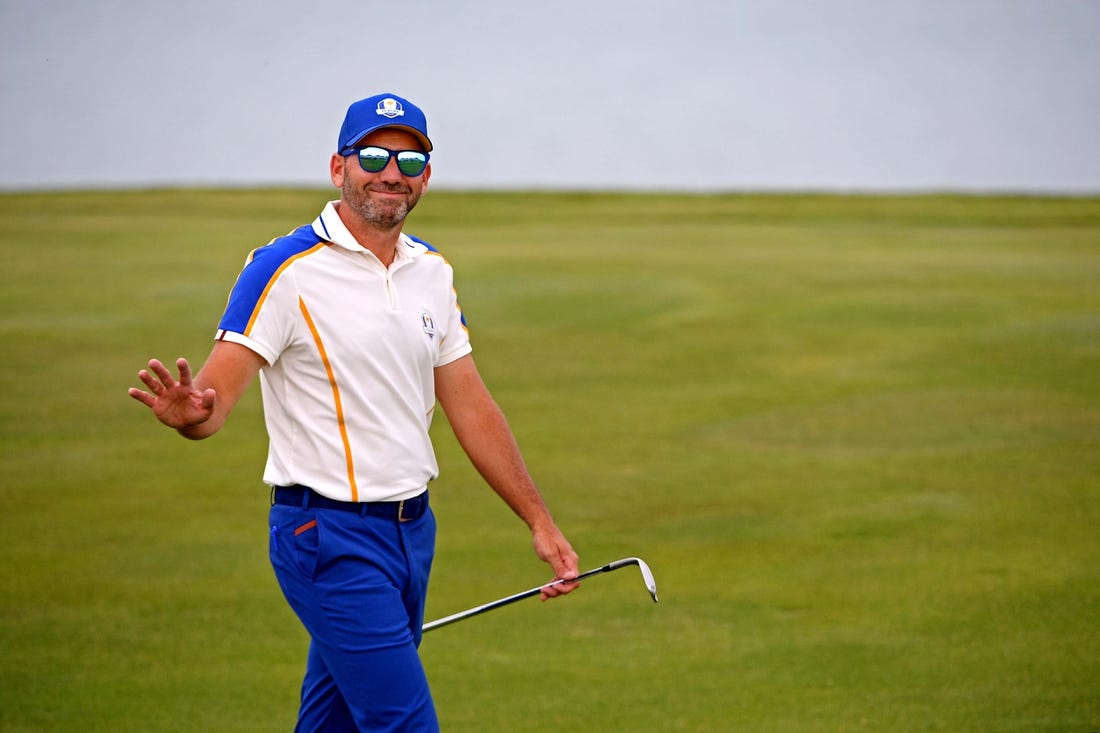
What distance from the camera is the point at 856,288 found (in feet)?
62.0

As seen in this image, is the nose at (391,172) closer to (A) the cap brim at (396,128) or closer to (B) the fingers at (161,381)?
(A) the cap brim at (396,128)

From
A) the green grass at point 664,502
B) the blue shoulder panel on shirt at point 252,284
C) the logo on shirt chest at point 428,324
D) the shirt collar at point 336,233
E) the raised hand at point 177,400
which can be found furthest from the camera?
the green grass at point 664,502

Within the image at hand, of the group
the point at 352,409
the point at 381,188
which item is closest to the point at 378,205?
the point at 381,188

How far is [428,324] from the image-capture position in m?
4.24

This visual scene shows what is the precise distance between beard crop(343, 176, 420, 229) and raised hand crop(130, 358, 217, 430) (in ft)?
2.10

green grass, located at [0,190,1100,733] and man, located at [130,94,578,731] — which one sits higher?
man, located at [130,94,578,731]

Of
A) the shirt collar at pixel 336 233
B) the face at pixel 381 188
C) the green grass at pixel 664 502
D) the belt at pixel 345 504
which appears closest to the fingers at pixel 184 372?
the belt at pixel 345 504

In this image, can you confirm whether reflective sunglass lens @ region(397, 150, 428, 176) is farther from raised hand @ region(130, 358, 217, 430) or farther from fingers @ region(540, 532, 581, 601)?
fingers @ region(540, 532, 581, 601)

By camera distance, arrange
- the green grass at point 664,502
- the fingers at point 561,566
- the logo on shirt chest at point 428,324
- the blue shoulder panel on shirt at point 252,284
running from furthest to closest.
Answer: the green grass at point 664,502
the fingers at point 561,566
the logo on shirt chest at point 428,324
the blue shoulder panel on shirt at point 252,284

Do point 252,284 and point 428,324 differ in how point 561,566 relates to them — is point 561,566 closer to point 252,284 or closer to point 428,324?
point 428,324

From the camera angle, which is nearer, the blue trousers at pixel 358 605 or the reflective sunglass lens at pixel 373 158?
the blue trousers at pixel 358 605

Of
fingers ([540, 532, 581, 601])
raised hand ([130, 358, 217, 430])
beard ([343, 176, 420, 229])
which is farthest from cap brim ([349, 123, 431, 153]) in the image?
fingers ([540, 532, 581, 601])

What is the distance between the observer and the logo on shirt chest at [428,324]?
13.8ft

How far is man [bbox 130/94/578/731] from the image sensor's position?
3.98 meters
